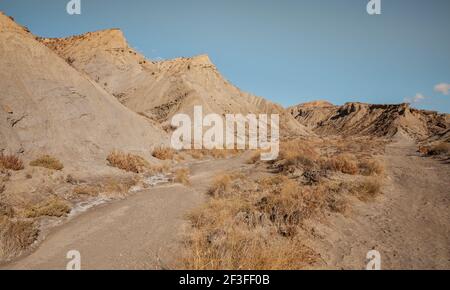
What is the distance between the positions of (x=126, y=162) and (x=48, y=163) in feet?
11.6

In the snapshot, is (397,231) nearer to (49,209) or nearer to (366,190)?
(366,190)

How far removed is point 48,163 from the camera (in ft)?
36.9

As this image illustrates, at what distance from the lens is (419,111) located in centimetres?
8444

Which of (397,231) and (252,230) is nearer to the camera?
(252,230)

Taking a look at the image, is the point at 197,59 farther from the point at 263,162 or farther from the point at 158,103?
the point at 263,162

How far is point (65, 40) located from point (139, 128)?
4986cm

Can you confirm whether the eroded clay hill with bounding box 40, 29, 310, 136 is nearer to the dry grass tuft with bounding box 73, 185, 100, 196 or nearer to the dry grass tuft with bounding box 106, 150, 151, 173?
the dry grass tuft with bounding box 106, 150, 151, 173

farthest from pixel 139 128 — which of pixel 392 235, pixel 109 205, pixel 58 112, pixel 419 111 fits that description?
pixel 419 111

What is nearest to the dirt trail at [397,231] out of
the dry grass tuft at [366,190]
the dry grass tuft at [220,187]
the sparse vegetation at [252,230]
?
the dry grass tuft at [366,190]

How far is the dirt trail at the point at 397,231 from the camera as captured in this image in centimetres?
528

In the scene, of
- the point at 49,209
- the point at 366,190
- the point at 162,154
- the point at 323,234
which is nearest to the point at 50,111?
the point at 162,154

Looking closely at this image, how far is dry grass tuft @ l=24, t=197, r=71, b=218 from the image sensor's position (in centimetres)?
747

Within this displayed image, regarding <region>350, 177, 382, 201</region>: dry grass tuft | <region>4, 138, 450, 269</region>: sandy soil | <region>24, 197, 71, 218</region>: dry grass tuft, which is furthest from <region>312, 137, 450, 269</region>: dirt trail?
<region>24, 197, 71, 218</region>: dry grass tuft

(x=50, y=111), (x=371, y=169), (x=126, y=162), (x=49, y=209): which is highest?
(x=50, y=111)
